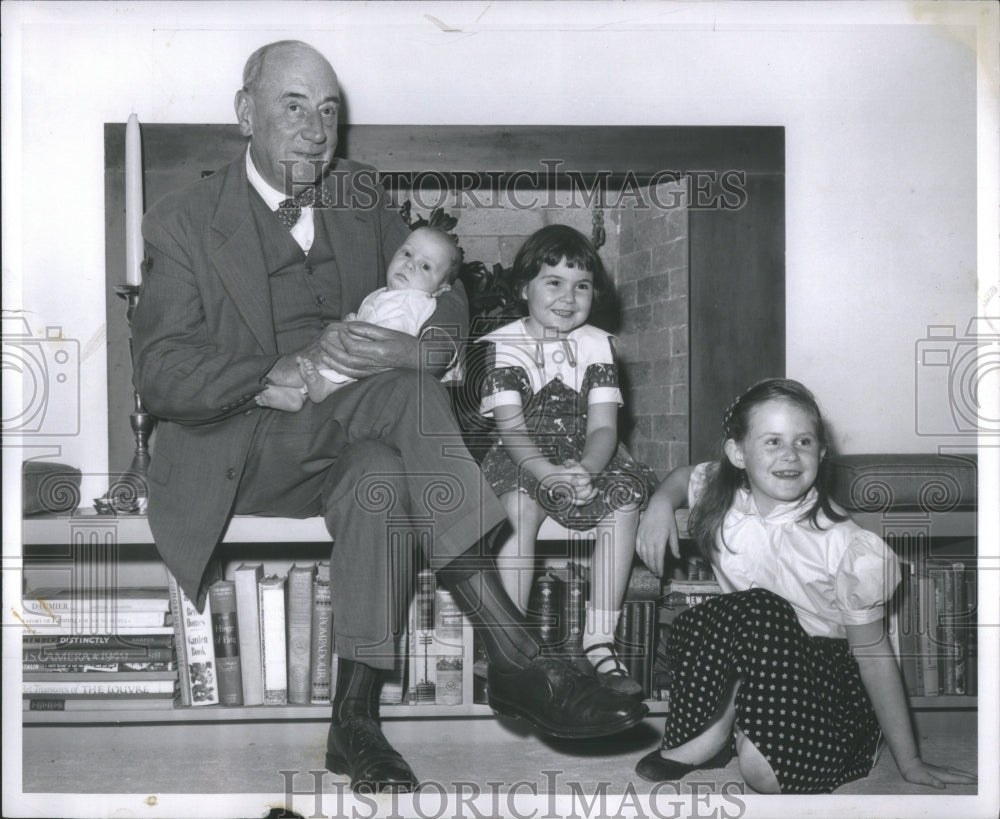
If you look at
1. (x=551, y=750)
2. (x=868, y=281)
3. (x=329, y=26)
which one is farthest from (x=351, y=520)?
(x=868, y=281)

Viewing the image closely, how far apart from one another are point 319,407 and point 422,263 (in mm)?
339

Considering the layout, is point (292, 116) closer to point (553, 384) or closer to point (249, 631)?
point (553, 384)

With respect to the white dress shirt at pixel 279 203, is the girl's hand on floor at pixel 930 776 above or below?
below

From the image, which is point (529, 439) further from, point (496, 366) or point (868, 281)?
point (868, 281)

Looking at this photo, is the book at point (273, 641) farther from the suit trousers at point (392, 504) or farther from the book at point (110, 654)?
the suit trousers at point (392, 504)

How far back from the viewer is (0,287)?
1.69 meters

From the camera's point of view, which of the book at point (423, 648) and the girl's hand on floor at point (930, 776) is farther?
the book at point (423, 648)

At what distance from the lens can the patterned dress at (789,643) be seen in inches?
58.3

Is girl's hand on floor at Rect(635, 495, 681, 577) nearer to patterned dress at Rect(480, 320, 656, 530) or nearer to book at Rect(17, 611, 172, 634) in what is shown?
patterned dress at Rect(480, 320, 656, 530)

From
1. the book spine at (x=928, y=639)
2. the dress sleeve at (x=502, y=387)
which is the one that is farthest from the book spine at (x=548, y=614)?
the book spine at (x=928, y=639)

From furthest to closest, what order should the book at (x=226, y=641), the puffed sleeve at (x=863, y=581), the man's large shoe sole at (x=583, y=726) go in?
1. the book at (x=226, y=641)
2. the puffed sleeve at (x=863, y=581)
3. the man's large shoe sole at (x=583, y=726)

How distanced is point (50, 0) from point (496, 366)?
1035 millimetres

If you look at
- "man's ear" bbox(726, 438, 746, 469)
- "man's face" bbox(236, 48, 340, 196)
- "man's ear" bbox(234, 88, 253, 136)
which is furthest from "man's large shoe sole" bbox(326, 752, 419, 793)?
"man's ear" bbox(234, 88, 253, 136)

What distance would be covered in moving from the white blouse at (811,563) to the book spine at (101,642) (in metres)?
1.04
